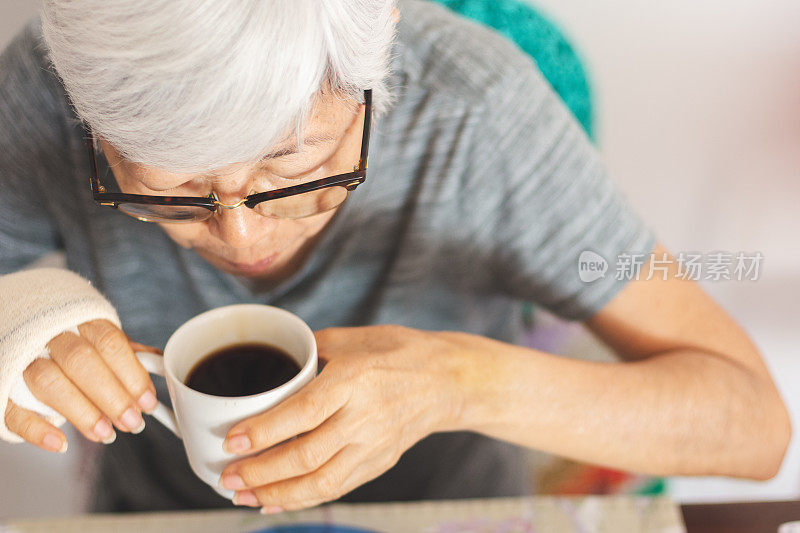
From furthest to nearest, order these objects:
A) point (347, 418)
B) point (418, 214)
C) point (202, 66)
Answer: point (418, 214), point (347, 418), point (202, 66)

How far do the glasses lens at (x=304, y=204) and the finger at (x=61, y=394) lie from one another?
0.23 meters

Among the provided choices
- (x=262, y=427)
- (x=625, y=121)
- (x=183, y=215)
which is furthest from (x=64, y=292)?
(x=625, y=121)

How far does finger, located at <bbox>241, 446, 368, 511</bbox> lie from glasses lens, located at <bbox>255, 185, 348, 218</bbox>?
233 mm

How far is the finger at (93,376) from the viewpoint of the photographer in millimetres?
539

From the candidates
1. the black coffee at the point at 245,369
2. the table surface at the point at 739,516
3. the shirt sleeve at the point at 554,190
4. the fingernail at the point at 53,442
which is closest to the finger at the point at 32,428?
the fingernail at the point at 53,442

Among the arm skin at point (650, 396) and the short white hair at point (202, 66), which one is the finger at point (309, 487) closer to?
the arm skin at point (650, 396)

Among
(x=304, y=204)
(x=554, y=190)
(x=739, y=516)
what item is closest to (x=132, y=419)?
(x=304, y=204)

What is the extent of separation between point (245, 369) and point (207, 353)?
0.04 metres

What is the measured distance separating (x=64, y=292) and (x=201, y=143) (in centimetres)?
20

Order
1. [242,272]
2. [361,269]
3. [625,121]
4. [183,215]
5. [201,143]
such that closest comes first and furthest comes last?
[201,143]
[183,215]
[242,272]
[361,269]
[625,121]

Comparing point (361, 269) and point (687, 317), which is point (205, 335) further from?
point (687, 317)

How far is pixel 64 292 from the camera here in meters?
0.56

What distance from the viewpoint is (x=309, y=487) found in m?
0.55

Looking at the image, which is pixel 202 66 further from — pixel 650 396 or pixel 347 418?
pixel 650 396
